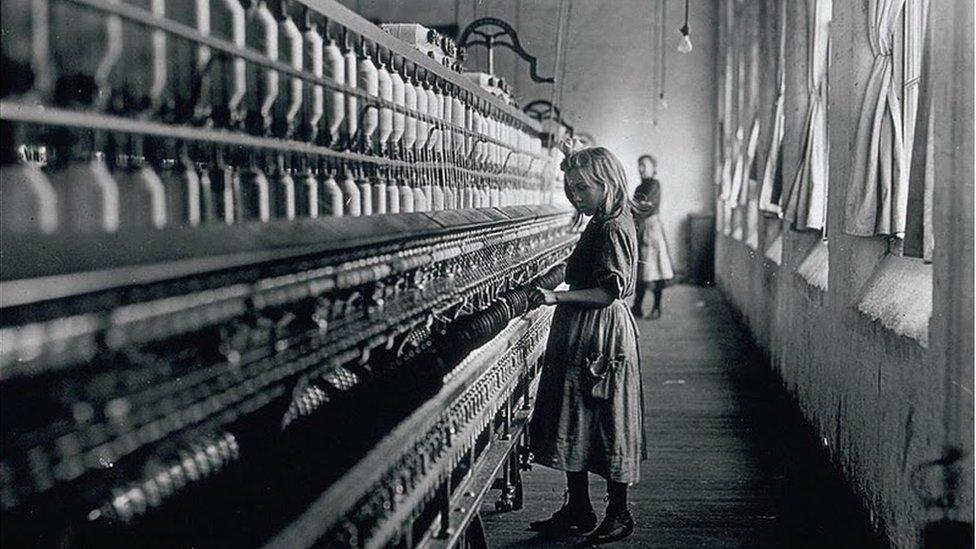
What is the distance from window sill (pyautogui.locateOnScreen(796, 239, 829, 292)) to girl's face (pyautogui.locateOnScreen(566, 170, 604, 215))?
2.25m

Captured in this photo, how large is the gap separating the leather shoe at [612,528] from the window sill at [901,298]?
1258 mm

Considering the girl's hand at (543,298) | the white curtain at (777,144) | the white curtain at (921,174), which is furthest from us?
the white curtain at (777,144)

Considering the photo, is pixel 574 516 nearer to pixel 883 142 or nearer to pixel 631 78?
pixel 883 142

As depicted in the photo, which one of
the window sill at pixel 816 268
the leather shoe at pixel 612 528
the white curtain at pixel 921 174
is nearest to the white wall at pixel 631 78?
the window sill at pixel 816 268

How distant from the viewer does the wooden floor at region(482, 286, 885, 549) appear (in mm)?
4285

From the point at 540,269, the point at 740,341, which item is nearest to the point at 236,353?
the point at 540,269

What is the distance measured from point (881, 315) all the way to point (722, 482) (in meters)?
1.29

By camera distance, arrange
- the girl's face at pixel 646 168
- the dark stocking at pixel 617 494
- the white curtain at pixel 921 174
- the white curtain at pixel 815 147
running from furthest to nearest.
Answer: the girl's face at pixel 646 168 < the white curtain at pixel 815 147 < the dark stocking at pixel 617 494 < the white curtain at pixel 921 174

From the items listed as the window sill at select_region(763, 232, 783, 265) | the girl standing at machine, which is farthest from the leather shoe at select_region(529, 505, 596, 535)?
the girl standing at machine

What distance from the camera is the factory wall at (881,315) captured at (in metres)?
3.06

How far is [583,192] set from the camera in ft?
13.3

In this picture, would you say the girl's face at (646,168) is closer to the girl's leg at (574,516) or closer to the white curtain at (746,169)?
the white curtain at (746,169)

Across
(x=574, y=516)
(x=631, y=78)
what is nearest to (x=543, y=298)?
(x=574, y=516)

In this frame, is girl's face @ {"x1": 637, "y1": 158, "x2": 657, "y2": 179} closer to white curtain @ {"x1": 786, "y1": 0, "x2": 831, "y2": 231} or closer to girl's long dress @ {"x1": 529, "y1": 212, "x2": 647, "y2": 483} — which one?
white curtain @ {"x1": 786, "y1": 0, "x2": 831, "y2": 231}
